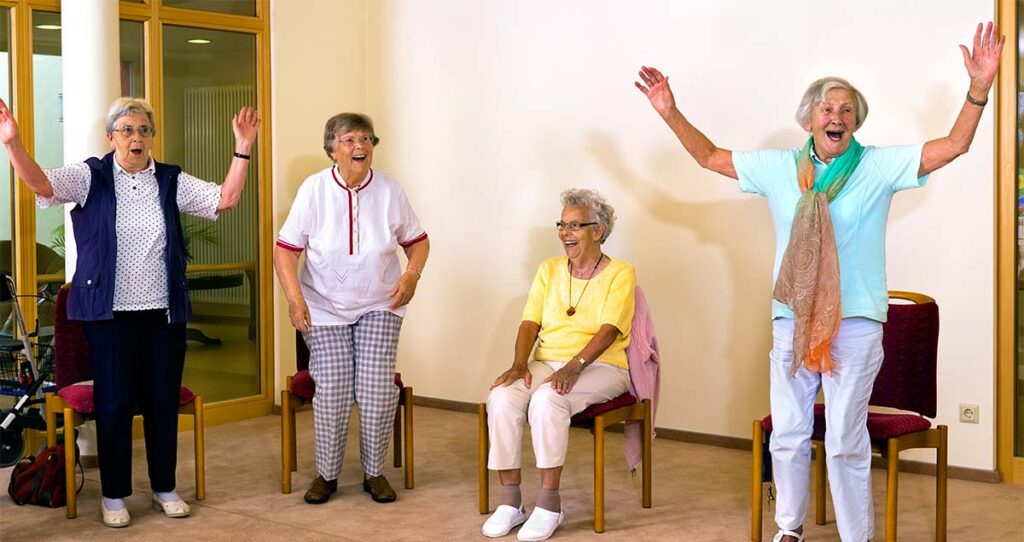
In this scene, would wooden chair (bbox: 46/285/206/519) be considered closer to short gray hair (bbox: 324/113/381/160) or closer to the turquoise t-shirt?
short gray hair (bbox: 324/113/381/160)

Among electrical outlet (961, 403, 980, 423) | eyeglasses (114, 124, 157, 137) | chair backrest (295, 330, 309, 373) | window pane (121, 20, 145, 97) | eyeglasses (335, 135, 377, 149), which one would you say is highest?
window pane (121, 20, 145, 97)

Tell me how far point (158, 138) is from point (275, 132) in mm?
661

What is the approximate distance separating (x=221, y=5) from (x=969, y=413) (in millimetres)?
3896

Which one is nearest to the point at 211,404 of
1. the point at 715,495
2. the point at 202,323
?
the point at 202,323

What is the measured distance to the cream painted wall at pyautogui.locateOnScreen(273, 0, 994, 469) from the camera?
4.65 metres

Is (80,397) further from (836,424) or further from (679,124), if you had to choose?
(836,424)

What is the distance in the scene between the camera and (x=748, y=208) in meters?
5.12

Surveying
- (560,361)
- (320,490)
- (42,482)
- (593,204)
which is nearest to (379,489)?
(320,490)

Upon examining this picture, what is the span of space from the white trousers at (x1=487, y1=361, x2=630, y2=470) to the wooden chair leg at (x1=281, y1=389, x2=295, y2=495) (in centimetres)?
86

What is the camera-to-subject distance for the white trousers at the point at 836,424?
3.40 meters

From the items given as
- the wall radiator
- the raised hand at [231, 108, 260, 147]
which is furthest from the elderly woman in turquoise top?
the wall radiator

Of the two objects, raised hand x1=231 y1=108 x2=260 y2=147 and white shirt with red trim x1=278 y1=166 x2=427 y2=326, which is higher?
raised hand x1=231 y1=108 x2=260 y2=147

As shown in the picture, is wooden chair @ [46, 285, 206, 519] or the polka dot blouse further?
wooden chair @ [46, 285, 206, 519]

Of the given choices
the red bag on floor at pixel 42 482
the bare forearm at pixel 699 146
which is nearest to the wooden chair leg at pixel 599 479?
the bare forearm at pixel 699 146
